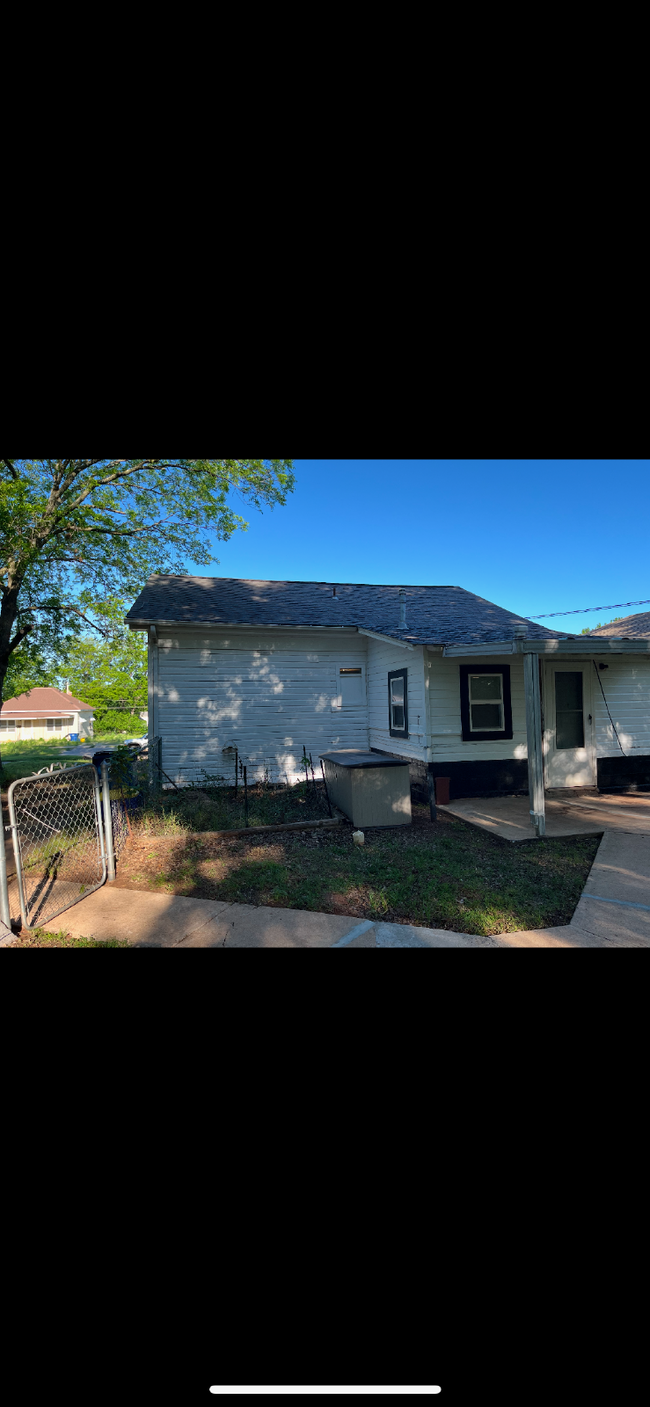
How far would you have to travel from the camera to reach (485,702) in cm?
891

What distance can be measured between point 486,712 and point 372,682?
2876mm

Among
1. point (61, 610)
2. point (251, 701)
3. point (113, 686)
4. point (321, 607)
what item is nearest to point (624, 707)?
point (321, 607)

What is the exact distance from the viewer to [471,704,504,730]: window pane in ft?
29.0

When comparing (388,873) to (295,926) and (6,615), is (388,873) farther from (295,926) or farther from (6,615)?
(6,615)

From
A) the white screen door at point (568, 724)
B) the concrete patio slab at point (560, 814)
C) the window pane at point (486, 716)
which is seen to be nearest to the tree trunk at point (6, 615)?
the window pane at point (486, 716)

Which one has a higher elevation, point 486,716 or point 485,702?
point 485,702

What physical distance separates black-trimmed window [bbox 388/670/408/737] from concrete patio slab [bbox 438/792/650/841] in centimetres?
170

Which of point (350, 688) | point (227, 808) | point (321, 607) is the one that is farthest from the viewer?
point (321, 607)

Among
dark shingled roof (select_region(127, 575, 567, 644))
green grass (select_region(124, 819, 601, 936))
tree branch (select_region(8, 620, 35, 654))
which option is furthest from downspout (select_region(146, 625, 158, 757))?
tree branch (select_region(8, 620, 35, 654))

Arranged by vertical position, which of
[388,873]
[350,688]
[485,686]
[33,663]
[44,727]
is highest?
[33,663]

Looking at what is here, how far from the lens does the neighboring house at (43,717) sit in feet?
120

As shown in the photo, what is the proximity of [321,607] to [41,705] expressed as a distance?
108ft

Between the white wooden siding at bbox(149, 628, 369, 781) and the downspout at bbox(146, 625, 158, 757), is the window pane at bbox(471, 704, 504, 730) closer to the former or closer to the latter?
the white wooden siding at bbox(149, 628, 369, 781)
